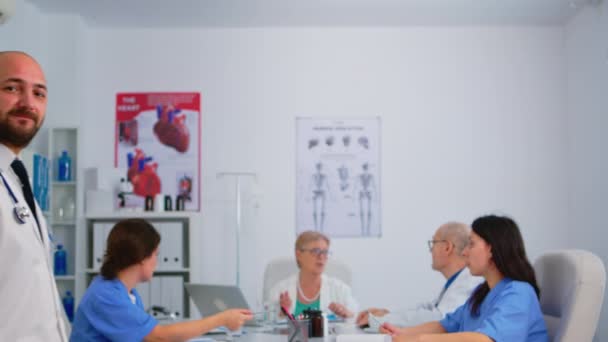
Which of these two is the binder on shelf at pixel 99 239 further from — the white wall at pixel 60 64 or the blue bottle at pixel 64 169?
the white wall at pixel 60 64

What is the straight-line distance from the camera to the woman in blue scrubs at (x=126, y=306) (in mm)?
2432

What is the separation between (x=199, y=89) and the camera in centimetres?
541

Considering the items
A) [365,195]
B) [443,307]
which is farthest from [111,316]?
[365,195]

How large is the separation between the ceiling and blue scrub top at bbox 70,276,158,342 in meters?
2.87

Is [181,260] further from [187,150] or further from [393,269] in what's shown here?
[393,269]

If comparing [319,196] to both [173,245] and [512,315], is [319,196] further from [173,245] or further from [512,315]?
[512,315]

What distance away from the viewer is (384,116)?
5441 millimetres

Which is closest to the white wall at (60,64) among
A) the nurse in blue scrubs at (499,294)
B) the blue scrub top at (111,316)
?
the blue scrub top at (111,316)

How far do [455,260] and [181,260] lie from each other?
87.8 inches

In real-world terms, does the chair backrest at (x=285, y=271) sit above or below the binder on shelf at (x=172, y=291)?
above

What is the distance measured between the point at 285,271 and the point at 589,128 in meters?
2.56

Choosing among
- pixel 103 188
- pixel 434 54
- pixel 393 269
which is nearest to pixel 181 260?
pixel 103 188

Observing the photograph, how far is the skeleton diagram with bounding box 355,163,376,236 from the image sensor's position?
5.36 m

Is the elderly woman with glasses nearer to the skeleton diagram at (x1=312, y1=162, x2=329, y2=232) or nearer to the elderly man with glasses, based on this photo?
the elderly man with glasses
